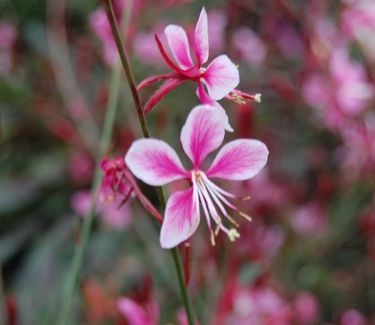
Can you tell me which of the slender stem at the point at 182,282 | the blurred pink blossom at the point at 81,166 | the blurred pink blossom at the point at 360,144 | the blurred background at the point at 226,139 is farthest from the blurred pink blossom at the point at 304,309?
the slender stem at the point at 182,282

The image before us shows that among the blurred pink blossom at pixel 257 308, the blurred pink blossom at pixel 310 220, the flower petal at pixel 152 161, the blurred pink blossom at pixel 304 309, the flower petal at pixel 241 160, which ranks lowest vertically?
the blurred pink blossom at pixel 304 309

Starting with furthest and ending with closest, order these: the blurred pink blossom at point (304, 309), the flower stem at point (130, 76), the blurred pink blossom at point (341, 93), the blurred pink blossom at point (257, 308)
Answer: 1. the blurred pink blossom at point (341, 93)
2. the blurred pink blossom at point (304, 309)
3. the blurred pink blossom at point (257, 308)
4. the flower stem at point (130, 76)

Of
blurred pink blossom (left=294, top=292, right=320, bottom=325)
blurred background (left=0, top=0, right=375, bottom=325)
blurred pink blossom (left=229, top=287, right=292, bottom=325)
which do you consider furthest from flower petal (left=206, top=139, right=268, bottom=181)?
blurred pink blossom (left=294, top=292, right=320, bottom=325)

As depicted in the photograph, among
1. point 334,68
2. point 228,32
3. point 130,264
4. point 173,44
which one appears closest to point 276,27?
point 228,32

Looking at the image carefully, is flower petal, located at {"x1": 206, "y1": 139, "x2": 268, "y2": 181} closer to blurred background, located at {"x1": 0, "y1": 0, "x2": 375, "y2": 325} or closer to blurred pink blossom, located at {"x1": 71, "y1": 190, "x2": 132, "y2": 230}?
blurred background, located at {"x1": 0, "y1": 0, "x2": 375, "y2": 325}

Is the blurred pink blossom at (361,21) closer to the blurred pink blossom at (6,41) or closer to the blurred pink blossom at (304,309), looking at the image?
the blurred pink blossom at (304,309)

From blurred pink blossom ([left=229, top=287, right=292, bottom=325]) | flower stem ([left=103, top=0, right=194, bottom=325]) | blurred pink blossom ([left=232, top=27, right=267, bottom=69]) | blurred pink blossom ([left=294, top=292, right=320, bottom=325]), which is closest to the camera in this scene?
flower stem ([left=103, top=0, right=194, bottom=325])
